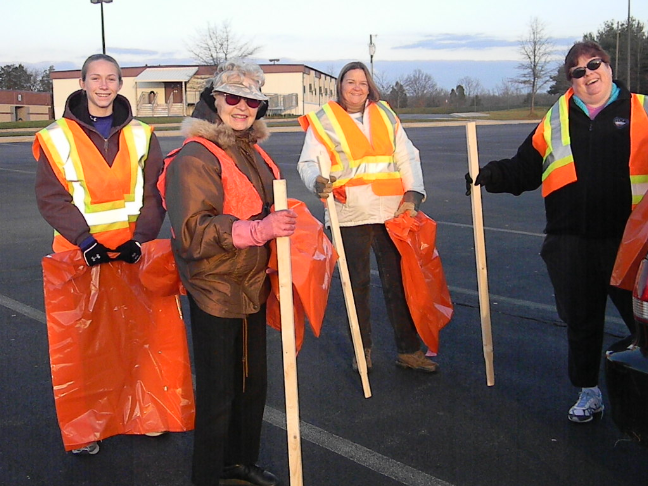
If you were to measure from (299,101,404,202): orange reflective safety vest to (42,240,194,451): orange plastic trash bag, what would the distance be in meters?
1.49

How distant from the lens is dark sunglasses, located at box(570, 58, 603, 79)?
13.3 ft

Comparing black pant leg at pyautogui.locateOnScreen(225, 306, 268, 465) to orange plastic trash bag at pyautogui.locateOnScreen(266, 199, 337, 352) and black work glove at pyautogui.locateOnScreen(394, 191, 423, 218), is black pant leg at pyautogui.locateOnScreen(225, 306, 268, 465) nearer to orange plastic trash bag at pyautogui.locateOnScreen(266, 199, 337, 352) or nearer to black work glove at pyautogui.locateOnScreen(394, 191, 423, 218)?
orange plastic trash bag at pyautogui.locateOnScreen(266, 199, 337, 352)

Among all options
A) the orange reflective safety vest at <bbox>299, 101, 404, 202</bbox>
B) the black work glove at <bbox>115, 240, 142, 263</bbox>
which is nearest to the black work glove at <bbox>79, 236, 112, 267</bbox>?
the black work glove at <bbox>115, 240, 142, 263</bbox>

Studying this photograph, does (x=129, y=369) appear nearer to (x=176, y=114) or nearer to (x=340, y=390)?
(x=340, y=390)

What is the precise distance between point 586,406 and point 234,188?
7.77 ft

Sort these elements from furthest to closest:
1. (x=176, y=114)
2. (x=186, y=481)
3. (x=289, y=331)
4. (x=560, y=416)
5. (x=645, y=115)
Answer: (x=176, y=114)
(x=560, y=416)
(x=645, y=115)
(x=186, y=481)
(x=289, y=331)

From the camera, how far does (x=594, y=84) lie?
4.11 m

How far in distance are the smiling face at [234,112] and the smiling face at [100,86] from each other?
92cm

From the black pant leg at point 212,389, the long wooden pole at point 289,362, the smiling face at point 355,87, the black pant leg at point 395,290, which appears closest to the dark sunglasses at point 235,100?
the long wooden pole at point 289,362

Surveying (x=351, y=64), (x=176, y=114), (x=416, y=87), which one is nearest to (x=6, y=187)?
(x=351, y=64)

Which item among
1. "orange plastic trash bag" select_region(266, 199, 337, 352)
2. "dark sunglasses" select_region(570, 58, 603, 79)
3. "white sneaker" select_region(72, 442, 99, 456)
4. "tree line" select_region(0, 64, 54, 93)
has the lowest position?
"white sneaker" select_region(72, 442, 99, 456)

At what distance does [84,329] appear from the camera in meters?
3.99

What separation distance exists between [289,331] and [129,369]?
54.8 inches

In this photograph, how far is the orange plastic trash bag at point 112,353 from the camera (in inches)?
155
